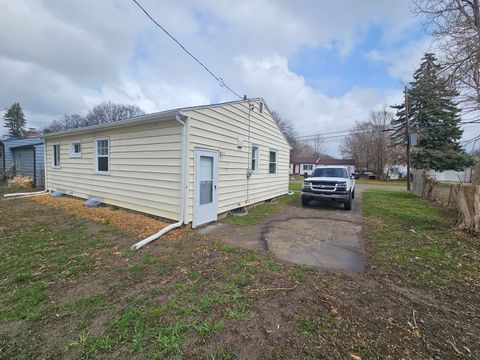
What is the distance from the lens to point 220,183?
739 centimetres

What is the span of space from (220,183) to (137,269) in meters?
3.97

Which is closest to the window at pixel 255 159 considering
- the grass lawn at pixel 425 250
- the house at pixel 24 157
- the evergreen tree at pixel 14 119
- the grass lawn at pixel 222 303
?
the grass lawn at pixel 425 250

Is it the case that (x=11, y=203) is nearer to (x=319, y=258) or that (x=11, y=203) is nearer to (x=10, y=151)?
(x=319, y=258)

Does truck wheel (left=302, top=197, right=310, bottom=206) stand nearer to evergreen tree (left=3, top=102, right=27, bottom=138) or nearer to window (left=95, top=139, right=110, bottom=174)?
window (left=95, top=139, right=110, bottom=174)

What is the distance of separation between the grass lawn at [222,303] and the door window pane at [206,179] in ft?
6.09

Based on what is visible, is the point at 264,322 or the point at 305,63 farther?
the point at 305,63

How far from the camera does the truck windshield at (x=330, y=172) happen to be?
390 inches

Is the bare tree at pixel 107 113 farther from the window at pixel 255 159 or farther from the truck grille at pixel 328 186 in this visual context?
the truck grille at pixel 328 186

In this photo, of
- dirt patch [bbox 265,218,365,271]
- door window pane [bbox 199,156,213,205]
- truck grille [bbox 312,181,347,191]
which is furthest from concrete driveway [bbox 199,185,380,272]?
truck grille [bbox 312,181,347,191]

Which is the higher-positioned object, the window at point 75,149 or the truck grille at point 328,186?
the window at point 75,149

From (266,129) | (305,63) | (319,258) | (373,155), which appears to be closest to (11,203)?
(266,129)

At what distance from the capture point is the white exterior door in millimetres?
6320

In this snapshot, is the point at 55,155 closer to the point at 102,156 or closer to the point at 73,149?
the point at 73,149

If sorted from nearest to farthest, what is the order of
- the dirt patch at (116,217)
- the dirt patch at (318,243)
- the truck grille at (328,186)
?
the dirt patch at (318,243) < the dirt patch at (116,217) < the truck grille at (328,186)
